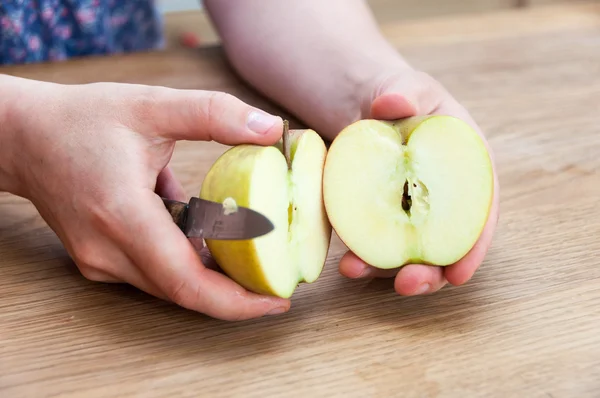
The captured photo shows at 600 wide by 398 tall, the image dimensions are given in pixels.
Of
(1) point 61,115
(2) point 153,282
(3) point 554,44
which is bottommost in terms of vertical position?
(3) point 554,44

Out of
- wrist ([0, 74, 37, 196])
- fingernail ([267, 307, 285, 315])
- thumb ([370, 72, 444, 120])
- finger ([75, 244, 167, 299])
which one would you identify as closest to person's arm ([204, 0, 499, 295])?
thumb ([370, 72, 444, 120])

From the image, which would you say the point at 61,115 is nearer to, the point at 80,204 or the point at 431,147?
the point at 80,204

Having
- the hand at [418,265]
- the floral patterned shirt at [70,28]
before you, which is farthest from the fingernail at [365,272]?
the floral patterned shirt at [70,28]

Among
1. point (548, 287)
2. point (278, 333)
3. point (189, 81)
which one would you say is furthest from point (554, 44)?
point (278, 333)

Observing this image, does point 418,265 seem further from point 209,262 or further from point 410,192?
point 209,262

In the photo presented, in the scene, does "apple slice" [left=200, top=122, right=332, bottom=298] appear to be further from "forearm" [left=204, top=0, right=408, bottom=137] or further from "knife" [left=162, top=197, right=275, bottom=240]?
"forearm" [left=204, top=0, right=408, bottom=137]

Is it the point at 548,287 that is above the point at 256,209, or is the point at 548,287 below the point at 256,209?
below

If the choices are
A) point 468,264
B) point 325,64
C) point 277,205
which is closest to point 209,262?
point 277,205
